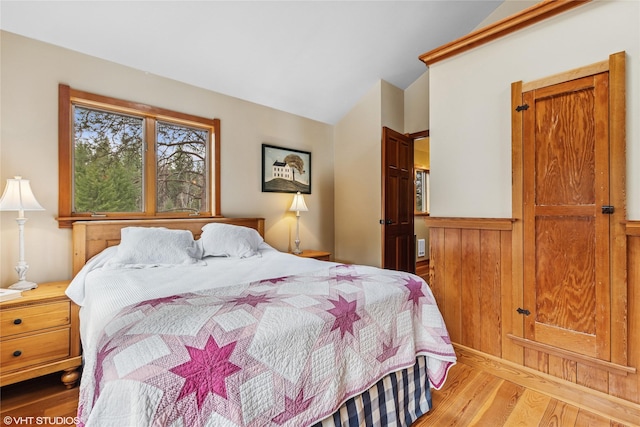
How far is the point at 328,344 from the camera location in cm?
118

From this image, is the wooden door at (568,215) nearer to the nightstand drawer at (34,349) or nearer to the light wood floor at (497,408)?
the light wood floor at (497,408)

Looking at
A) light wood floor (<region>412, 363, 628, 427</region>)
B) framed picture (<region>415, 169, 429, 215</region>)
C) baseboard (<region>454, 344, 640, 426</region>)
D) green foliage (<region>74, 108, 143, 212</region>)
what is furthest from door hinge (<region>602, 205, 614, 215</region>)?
framed picture (<region>415, 169, 429, 215</region>)

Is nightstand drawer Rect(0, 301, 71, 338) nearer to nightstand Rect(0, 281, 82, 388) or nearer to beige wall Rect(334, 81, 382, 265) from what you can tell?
nightstand Rect(0, 281, 82, 388)

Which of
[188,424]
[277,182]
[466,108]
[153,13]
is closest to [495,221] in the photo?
[466,108]

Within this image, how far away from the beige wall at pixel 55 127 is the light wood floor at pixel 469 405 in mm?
802

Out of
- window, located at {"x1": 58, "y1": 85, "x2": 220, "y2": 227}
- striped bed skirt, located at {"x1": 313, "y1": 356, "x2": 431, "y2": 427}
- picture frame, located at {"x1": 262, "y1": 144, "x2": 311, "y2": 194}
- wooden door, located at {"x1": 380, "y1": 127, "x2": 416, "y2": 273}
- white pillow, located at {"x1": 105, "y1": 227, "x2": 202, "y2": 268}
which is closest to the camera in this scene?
striped bed skirt, located at {"x1": 313, "y1": 356, "x2": 431, "y2": 427}

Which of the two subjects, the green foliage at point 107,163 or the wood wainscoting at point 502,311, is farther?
the green foliage at point 107,163

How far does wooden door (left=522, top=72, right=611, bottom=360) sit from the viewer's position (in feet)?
5.70

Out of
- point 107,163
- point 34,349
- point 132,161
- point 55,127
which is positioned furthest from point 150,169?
point 34,349

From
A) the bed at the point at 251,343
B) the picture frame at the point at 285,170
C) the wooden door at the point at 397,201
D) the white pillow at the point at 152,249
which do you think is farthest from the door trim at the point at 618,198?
the picture frame at the point at 285,170

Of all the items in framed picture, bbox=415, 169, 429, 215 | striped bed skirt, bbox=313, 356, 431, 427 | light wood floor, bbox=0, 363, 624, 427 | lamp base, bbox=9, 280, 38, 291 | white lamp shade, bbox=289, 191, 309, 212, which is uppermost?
framed picture, bbox=415, 169, 429, 215

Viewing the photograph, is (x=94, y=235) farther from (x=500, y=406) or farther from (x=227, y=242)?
(x=500, y=406)

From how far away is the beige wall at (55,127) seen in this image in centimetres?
216

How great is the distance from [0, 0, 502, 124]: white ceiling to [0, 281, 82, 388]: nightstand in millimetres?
1895
